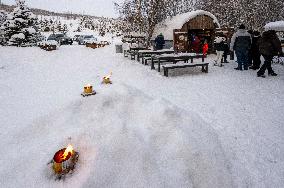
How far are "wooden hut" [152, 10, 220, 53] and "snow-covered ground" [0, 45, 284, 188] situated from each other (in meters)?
10.3

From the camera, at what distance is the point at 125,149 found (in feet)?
15.4

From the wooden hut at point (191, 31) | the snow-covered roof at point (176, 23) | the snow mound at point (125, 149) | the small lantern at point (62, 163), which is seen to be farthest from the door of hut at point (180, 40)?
the small lantern at point (62, 163)

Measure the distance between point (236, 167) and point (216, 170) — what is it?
36cm

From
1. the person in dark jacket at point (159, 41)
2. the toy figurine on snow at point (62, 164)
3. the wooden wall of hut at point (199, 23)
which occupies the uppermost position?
the wooden wall of hut at point (199, 23)

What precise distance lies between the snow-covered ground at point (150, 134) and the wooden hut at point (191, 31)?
1031cm

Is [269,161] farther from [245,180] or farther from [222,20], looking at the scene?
[222,20]

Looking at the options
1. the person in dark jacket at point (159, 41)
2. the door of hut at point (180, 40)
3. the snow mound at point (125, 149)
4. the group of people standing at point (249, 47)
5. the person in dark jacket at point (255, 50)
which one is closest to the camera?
the snow mound at point (125, 149)

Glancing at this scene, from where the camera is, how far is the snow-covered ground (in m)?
4.05

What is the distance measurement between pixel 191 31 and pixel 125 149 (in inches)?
677

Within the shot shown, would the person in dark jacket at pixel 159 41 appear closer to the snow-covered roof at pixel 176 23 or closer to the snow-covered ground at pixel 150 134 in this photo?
the snow-covered roof at pixel 176 23

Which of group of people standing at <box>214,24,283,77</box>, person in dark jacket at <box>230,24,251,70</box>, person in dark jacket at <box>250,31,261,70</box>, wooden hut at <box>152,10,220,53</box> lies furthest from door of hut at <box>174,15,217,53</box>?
person in dark jacket at <box>230,24,251,70</box>

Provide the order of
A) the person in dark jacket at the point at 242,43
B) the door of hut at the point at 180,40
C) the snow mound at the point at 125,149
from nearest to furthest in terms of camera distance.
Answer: the snow mound at the point at 125,149
the person in dark jacket at the point at 242,43
the door of hut at the point at 180,40

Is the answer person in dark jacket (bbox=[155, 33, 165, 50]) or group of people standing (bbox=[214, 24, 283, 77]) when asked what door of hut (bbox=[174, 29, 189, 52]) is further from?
group of people standing (bbox=[214, 24, 283, 77])

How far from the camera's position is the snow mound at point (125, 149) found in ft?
13.2
